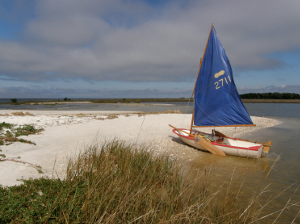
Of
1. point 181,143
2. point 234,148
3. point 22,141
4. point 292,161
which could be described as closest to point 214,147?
point 234,148

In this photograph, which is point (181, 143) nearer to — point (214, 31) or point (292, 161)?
point (292, 161)

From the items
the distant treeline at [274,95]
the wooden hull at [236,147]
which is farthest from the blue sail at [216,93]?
the distant treeline at [274,95]

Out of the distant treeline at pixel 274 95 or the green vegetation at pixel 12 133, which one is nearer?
the green vegetation at pixel 12 133

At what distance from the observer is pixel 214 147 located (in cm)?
843

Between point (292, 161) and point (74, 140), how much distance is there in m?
10.4

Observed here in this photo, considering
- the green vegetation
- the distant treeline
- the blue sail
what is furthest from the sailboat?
the distant treeline

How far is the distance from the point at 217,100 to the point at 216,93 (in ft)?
1.22

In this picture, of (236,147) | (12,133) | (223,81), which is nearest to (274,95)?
(223,81)

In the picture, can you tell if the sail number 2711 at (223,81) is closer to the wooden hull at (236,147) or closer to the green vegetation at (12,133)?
the wooden hull at (236,147)

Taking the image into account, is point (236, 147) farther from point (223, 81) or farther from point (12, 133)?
point (12, 133)

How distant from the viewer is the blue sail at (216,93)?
886 centimetres

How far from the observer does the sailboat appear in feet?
28.7

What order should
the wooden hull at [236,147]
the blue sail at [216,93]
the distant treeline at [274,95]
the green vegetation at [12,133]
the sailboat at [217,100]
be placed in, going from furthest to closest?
the distant treeline at [274,95]
the blue sail at [216,93]
the sailboat at [217,100]
the wooden hull at [236,147]
the green vegetation at [12,133]

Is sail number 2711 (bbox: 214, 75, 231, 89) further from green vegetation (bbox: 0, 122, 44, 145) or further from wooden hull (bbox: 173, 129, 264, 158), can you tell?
green vegetation (bbox: 0, 122, 44, 145)
